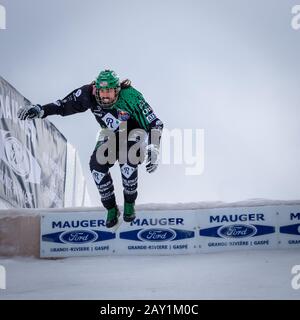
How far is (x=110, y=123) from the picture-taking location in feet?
19.8

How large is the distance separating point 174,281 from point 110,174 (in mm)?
2917

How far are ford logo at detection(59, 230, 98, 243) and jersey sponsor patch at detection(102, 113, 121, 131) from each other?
25.3 ft

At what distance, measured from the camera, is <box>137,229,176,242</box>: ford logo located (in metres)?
12.9

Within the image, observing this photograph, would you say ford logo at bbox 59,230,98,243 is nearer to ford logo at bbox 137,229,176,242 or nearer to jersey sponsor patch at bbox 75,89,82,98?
ford logo at bbox 137,229,176,242

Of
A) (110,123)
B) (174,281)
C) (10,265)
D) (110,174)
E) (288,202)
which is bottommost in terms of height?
(10,265)

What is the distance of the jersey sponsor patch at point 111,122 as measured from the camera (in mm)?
5965

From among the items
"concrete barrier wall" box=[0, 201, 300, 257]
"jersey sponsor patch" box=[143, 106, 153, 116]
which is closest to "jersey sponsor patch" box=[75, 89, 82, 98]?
"jersey sponsor patch" box=[143, 106, 153, 116]

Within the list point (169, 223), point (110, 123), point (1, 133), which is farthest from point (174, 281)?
point (1, 133)

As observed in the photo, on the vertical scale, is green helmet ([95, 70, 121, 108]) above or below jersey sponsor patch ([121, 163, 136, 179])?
above

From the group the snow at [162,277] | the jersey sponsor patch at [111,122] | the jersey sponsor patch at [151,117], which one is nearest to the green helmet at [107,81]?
the jersey sponsor patch at [111,122]

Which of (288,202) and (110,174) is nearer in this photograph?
(110,174)

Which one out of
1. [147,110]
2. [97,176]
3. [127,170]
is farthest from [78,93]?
[127,170]

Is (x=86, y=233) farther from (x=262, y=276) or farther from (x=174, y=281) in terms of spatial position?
(x=262, y=276)
